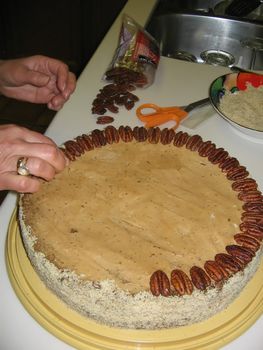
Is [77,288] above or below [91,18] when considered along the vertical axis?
above

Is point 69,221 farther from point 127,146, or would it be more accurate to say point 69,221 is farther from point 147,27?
point 147,27

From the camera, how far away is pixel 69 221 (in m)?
0.86

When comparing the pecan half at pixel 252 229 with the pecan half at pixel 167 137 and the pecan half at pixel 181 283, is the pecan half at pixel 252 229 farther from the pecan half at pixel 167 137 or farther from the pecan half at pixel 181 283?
the pecan half at pixel 167 137

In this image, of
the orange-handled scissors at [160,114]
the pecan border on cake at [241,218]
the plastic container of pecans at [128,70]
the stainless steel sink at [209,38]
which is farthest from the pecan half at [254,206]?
the stainless steel sink at [209,38]

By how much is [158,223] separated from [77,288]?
202 mm

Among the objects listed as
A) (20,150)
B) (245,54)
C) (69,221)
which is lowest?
(245,54)

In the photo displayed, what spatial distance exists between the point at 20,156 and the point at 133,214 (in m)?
0.24

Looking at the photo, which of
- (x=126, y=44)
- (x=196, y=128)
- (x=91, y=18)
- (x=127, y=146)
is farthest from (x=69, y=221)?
(x=91, y=18)

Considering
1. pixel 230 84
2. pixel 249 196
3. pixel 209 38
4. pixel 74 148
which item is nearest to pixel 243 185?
pixel 249 196

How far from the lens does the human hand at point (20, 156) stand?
828 millimetres

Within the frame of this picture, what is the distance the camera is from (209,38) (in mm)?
1859

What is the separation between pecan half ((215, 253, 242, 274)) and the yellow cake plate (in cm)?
10

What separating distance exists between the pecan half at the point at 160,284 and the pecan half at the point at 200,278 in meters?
0.05

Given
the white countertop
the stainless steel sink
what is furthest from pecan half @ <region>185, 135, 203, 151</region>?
the stainless steel sink
